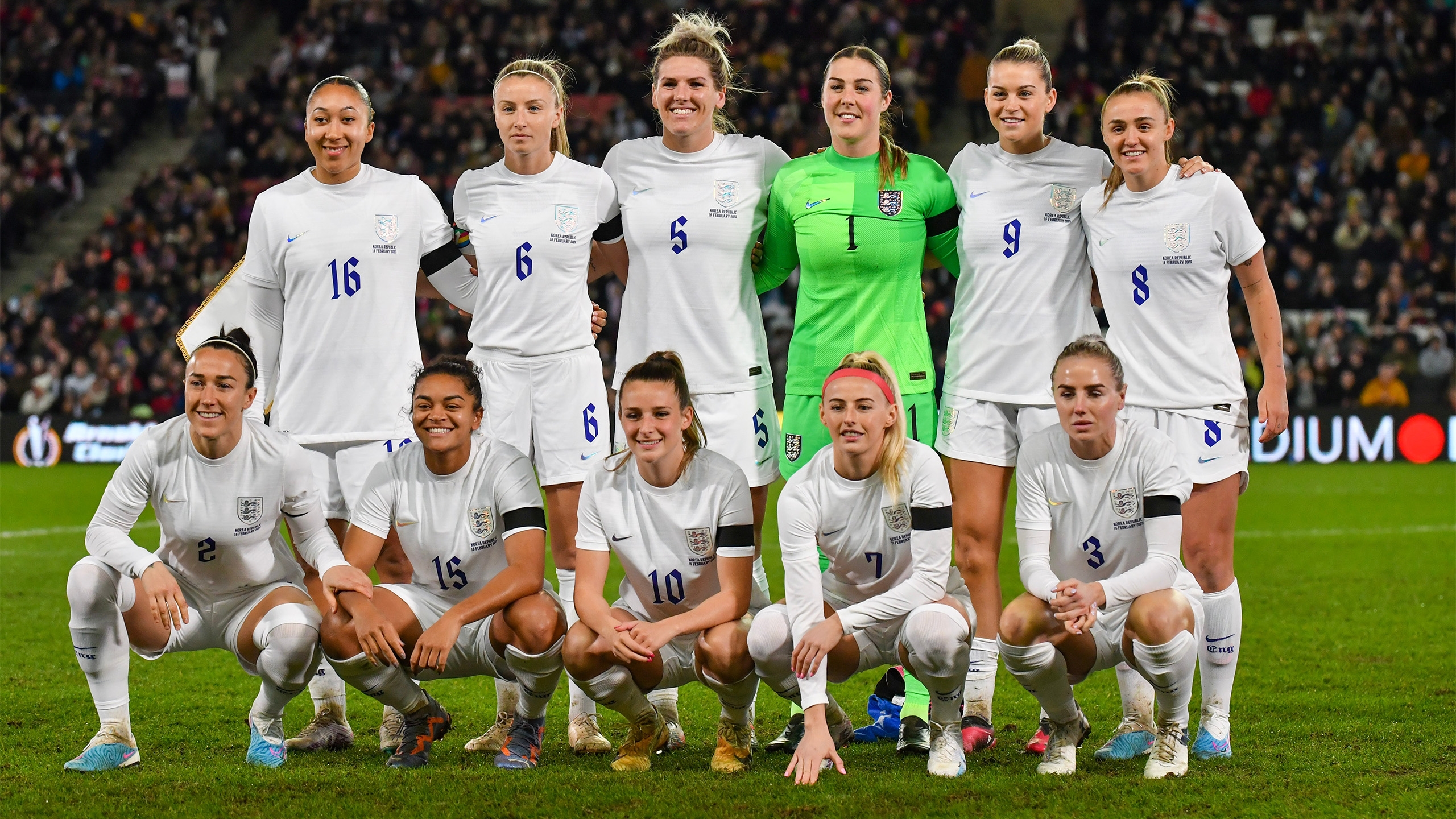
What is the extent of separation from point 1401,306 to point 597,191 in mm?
15219

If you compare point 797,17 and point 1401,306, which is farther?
point 797,17

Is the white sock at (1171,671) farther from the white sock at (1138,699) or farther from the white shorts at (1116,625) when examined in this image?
the white sock at (1138,699)

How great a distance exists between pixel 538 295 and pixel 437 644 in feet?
4.53

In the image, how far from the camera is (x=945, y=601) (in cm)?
449

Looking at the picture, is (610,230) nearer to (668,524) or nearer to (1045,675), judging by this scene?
(668,524)

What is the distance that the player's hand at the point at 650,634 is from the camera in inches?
173

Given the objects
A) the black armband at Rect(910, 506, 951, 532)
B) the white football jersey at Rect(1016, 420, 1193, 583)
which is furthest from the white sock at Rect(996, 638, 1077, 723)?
the black armband at Rect(910, 506, 951, 532)

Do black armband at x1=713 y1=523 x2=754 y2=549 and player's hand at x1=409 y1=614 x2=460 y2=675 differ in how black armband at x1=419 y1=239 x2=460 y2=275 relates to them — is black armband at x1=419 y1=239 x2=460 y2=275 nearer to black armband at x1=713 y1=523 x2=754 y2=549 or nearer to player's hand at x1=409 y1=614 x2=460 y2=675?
player's hand at x1=409 y1=614 x2=460 y2=675

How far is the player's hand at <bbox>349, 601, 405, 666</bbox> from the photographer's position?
14.6 ft

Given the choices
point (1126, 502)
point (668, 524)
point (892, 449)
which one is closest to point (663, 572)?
point (668, 524)

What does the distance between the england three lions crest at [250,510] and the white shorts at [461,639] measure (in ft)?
1.51

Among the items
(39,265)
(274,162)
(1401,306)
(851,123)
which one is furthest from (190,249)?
(851,123)

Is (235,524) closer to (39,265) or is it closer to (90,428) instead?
(90,428)

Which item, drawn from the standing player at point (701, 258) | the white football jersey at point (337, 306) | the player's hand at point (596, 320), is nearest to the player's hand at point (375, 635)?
the white football jersey at point (337, 306)
